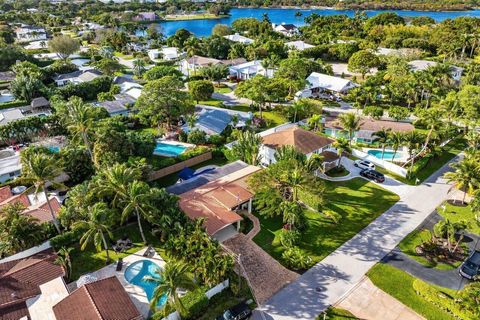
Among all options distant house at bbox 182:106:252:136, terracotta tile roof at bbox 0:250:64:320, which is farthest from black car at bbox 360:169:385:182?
terracotta tile roof at bbox 0:250:64:320

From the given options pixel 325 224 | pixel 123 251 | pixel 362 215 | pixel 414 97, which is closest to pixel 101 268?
pixel 123 251


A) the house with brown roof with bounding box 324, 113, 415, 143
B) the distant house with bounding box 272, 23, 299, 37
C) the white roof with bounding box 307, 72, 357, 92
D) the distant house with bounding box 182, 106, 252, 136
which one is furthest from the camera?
the distant house with bounding box 272, 23, 299, 37

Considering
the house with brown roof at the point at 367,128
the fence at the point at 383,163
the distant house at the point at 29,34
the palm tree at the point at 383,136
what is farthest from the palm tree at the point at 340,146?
the distant house at the point at 29,34

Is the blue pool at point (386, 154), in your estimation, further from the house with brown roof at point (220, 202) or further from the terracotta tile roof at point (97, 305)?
the terracotta tile roof at point (97, 305)

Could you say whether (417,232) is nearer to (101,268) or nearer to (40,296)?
(101,268)

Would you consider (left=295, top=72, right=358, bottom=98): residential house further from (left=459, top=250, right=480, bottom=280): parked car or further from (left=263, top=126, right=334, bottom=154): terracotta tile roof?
(left=459, top=250, right=480, bottom=280): parked car
